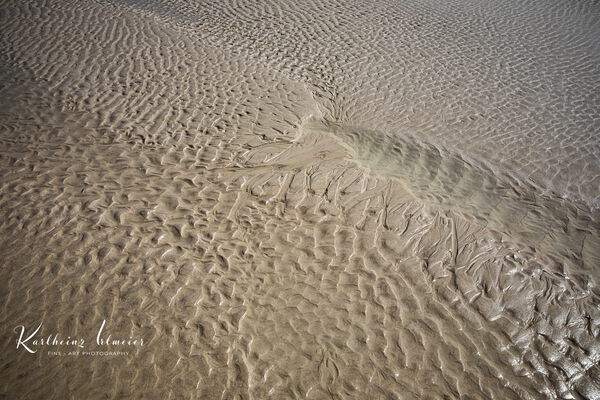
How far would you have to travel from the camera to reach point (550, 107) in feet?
27.5

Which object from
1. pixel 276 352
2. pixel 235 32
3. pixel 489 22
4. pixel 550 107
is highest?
pixel 489 22

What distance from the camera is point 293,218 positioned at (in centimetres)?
557

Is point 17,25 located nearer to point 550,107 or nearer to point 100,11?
point 100,11

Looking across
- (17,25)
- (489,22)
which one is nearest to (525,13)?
(489,22)

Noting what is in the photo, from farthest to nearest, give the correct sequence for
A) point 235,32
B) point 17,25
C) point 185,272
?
point 235,32 → point 17,25 → point 185,272

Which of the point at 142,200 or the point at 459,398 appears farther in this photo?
the point at 142,200

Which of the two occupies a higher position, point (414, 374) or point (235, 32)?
point (235, 32)

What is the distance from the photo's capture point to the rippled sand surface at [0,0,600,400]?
3990 millimetres

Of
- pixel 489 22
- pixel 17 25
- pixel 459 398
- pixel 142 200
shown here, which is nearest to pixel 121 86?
pixel 142 200

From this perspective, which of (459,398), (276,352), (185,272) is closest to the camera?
(459,398)

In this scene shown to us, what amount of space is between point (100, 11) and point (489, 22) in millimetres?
12559

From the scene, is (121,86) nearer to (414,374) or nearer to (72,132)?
(72,132)

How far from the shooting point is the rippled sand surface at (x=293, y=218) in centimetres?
399

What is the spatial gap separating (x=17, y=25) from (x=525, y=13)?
54.3 ft
